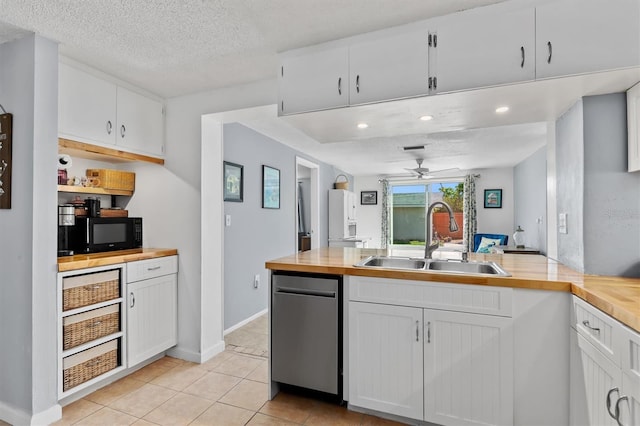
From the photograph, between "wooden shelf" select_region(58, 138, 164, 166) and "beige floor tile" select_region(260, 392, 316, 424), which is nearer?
"beige floor tile" select_region(260, 392, 316, 424)

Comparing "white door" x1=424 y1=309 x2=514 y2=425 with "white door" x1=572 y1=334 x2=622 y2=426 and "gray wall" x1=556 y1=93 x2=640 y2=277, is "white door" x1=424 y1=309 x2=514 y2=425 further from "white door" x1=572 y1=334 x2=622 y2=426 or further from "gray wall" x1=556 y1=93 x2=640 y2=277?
"gray wall" x1=556 y1=93 x2=640 y2=277

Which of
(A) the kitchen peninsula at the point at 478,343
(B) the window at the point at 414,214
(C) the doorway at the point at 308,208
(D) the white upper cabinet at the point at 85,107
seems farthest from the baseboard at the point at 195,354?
(B) the window at the point at 414,214

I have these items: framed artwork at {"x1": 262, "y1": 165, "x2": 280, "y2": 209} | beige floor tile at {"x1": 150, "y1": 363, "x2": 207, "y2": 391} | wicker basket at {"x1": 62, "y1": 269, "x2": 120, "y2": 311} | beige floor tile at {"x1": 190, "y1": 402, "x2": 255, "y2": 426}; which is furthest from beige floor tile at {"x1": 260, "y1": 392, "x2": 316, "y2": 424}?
framed artwork at {"x1": 262, "y1": 165, "x2": 280, "y2": 209}

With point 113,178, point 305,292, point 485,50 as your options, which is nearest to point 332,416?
point 305,292

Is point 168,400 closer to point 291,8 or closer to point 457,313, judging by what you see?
point 457,313

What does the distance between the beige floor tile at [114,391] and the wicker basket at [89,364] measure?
14 centimetres

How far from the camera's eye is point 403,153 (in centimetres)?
530

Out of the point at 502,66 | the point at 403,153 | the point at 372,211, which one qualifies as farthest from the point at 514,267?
the point at 372,211

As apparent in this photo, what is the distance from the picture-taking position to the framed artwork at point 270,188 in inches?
165

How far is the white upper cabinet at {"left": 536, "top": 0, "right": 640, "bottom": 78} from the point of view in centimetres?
147

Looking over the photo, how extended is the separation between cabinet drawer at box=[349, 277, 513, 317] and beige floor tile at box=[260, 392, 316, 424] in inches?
30.0

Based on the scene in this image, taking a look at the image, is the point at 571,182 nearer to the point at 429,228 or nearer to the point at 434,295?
the point at 429,228

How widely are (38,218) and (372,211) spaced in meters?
6.97

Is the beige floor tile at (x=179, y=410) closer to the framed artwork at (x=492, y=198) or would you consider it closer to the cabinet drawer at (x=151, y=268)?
the cabinet drawer at (x=151, y=268)
